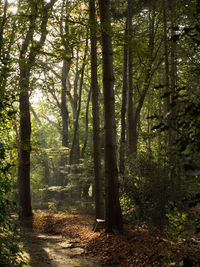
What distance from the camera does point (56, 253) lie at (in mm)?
8203

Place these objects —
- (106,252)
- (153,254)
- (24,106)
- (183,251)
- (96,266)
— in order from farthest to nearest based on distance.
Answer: (24,106), (106,252), (96,266), (153,254), (183,251)

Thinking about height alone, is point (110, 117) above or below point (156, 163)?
above

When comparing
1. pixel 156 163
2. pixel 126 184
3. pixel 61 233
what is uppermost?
pixel 156 163

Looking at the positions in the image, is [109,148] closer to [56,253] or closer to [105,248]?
[105,248]

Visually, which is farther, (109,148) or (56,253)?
(109,148)

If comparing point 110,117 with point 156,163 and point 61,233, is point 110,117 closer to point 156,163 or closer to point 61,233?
point 156,163

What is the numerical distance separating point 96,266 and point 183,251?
2163 millimetres

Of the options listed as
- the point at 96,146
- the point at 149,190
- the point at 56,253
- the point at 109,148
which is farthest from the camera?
the point at 96,146

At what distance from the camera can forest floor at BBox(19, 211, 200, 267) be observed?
623 centimetres

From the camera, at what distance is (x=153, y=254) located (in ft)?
21.2

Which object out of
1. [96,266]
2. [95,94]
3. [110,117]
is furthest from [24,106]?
[96,266]

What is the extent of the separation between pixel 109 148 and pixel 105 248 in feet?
9.50

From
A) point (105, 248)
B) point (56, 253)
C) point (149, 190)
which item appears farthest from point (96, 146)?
point (56, 253)

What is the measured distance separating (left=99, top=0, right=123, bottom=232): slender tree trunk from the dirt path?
1.33 metres
